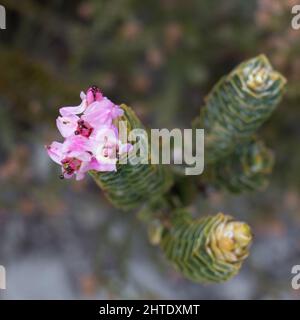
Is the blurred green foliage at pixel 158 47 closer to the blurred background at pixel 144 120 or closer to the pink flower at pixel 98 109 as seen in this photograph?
the blurred background at pixel 144 120

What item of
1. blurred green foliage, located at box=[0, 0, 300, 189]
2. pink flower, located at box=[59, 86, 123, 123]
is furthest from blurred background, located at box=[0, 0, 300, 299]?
pink flower, located at box=[59, 86, 123, 123]

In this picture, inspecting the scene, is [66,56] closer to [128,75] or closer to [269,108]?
[128,75]

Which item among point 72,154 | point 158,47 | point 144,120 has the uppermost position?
point 158,47

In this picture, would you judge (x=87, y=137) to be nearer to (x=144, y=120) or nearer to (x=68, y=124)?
(x=68, y=124)

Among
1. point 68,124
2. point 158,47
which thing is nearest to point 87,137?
point 68,124

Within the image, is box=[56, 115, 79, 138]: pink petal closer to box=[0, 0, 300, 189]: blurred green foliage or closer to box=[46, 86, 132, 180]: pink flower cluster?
box=[46, 86, 132, 180]: pink flower cluster

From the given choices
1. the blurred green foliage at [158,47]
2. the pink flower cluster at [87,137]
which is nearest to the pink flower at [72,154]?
the pink flower cluster at [87,137]
